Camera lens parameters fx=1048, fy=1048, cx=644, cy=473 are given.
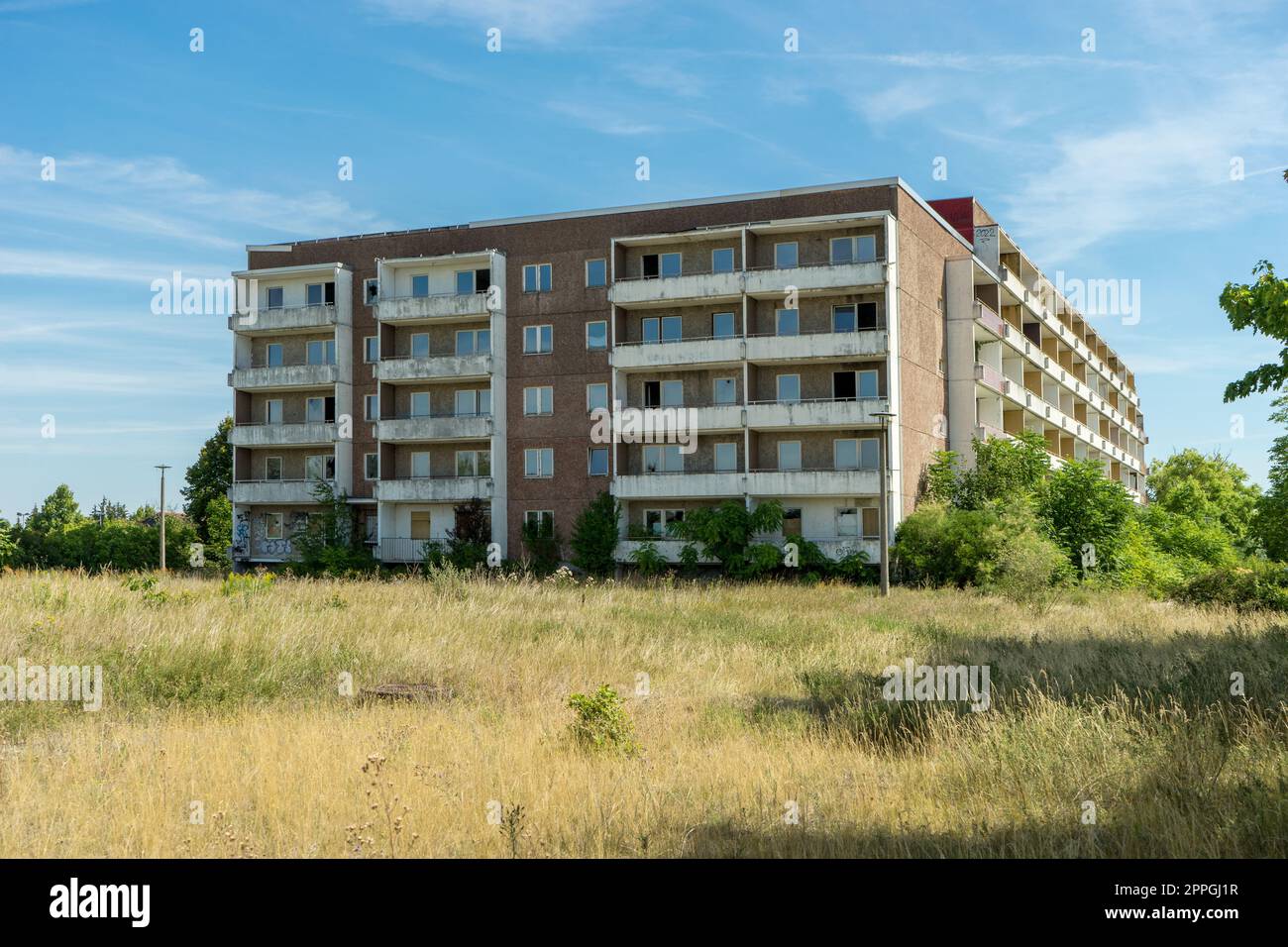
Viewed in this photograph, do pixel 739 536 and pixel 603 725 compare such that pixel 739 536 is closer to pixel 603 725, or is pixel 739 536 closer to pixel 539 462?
pixel 539 462

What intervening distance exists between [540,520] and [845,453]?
1454 cm

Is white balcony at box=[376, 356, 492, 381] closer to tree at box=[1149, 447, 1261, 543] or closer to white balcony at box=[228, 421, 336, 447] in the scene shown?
white balcony at box=[228, 421, 336, 447]

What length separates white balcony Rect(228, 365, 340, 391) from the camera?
53.8 m

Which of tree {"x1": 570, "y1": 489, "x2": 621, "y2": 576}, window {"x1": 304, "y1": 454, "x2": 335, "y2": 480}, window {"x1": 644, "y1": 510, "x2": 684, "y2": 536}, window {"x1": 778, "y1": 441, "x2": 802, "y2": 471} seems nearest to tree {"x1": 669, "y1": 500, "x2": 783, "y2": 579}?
window {"x1": 778, "y1": 441, "x2": 802, "y2": 471}

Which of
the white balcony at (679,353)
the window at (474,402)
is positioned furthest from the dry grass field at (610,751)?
the window at (474,402)

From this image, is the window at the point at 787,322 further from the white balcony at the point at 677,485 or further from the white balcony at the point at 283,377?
the white balcony at the point at 283,377

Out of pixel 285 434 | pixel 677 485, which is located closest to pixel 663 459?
pixel 677 485

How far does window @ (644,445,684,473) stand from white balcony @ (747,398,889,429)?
412 centimetres

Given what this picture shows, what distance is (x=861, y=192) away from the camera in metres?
46.0

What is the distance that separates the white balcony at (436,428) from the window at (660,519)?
8732mm
